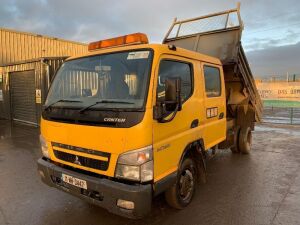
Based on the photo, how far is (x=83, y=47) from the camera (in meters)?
20.3

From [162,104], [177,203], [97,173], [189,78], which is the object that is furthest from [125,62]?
[177,203]

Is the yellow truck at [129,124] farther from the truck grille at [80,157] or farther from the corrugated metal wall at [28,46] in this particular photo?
the corrugated metal wall at [28,46]

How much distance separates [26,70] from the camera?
1273cm

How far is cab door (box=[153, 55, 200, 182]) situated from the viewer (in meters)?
3.06

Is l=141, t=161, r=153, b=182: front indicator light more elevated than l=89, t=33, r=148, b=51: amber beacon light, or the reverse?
l=89, t=33, r=148, b=51: amber beacon light

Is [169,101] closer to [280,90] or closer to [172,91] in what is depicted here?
[172,91]

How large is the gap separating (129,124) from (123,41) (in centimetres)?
132

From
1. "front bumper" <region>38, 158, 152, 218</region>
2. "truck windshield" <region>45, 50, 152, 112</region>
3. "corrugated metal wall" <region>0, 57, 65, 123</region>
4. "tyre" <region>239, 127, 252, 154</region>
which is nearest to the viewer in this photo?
"front bumper" <region>38, 158, 152, 218</region>

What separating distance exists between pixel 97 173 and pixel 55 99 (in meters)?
1.34

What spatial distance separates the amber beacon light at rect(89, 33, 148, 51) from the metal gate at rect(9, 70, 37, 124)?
978cm

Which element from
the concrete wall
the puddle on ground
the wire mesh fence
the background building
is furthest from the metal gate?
the concrete wall

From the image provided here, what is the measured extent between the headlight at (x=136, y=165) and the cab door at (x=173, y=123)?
0.38 feet

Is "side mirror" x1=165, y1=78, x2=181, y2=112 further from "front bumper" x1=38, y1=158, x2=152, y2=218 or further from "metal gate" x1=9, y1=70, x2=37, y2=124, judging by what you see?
"metal gate" x1=9, y1=70, x2=37, y2=124

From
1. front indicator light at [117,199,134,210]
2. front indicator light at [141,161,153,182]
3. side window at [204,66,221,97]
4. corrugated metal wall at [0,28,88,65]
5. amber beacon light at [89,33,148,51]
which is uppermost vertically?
corrugated metal wall at [0,28,88,65]
